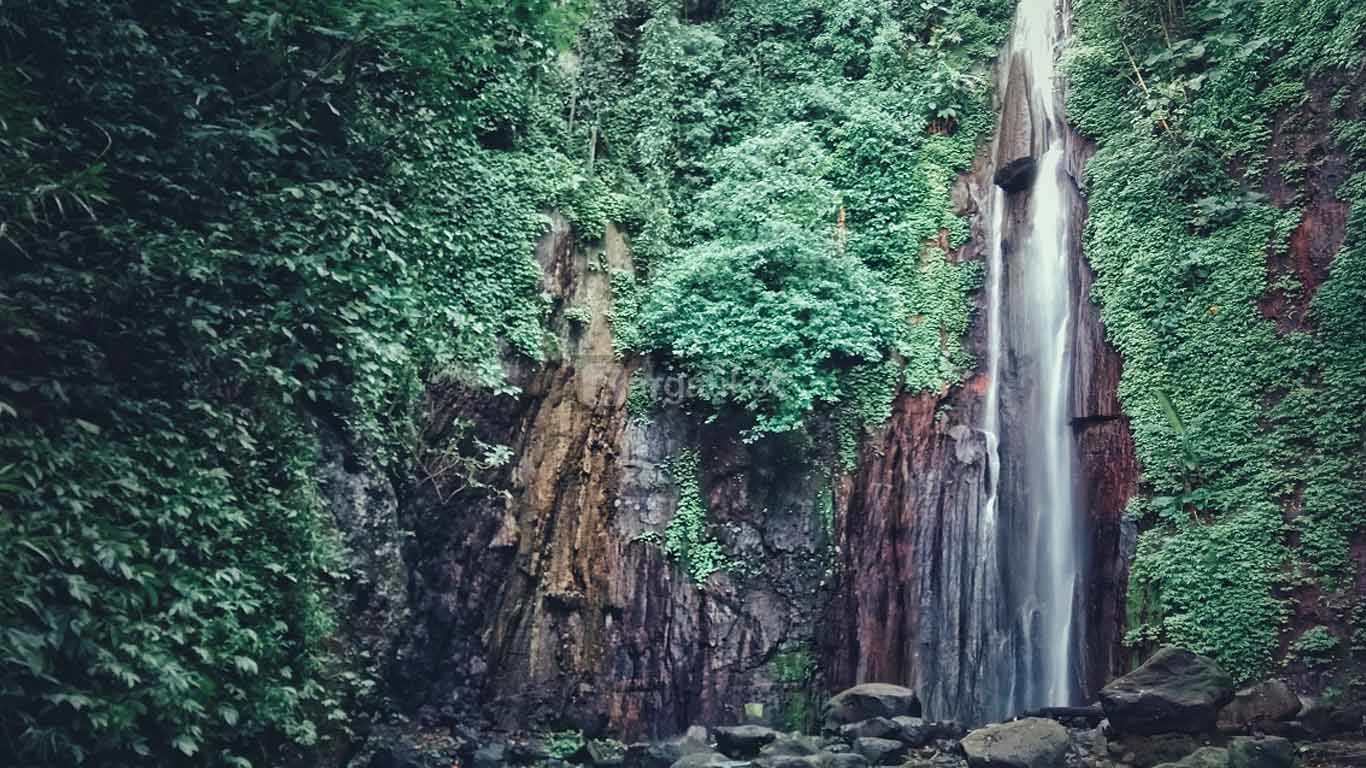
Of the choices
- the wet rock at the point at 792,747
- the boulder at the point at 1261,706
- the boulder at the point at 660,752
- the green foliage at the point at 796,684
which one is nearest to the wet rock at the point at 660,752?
the boulder at the point at 660,752

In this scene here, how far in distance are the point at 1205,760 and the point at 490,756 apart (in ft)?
23.8

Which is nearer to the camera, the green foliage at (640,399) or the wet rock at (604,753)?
the wet rock at (604,753)

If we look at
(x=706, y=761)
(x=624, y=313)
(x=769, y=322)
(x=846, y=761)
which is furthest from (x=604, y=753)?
(x=769, y=322)

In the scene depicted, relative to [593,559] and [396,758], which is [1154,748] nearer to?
[593,559]

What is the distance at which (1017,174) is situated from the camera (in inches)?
547

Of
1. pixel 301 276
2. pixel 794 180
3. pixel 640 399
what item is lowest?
pixel 301 276

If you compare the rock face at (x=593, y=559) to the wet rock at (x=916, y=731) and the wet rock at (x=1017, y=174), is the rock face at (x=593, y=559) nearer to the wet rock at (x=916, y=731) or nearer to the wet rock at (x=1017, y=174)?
the wet rock at (x=916, y=731)

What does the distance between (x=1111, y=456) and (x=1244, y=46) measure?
546 cm

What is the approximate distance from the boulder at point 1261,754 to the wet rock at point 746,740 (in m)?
4.67

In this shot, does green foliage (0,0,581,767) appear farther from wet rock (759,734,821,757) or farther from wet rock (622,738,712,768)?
wet rock (759,734,821,757)

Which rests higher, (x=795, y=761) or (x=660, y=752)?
(x=795, y=761)

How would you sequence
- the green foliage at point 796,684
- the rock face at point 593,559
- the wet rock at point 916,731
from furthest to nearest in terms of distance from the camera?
the green foliage at point 796,684
the rock face at point 593,559
the wet rock at point 916,731

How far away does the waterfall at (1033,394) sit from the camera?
1204 cm

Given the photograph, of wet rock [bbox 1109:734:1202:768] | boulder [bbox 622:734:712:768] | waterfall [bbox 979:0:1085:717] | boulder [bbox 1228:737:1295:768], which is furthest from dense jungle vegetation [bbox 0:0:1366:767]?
boulder [bbox 622:734:712:768]
